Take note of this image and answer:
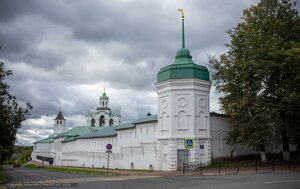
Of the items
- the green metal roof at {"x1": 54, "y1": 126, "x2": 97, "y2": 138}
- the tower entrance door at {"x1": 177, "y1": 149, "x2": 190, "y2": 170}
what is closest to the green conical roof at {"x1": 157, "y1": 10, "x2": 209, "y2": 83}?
the tower entrance door at {"x1": 177, "y1": 149, "x2": 190, "y2": 170}

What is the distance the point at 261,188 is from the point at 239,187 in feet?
3.19

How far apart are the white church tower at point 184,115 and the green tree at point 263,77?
2.51 m

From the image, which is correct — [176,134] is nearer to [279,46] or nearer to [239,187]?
[279,46]

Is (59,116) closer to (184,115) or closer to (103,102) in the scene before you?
(103,102)

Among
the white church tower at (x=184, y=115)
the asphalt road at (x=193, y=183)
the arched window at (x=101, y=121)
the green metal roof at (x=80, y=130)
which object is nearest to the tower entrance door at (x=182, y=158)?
the white church tower at (x=184, y=115)

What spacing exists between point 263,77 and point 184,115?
327 inches

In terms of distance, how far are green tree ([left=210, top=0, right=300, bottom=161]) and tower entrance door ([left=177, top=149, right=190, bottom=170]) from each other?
514cm

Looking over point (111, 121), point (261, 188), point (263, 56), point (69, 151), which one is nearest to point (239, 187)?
point (261, 188)

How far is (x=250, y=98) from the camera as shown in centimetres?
3114

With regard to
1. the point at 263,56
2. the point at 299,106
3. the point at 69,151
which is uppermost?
the point at 263,56

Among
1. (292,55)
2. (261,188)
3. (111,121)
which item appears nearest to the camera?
(261,188)

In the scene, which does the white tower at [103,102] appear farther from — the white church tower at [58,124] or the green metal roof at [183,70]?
the green metal roof at [183,70]

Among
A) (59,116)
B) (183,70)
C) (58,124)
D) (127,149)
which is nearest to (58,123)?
(58,124)

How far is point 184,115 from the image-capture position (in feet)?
106
